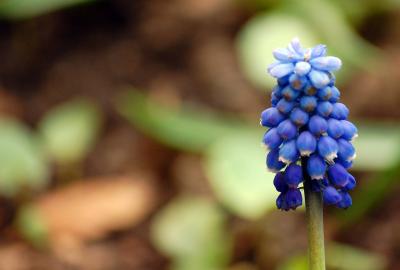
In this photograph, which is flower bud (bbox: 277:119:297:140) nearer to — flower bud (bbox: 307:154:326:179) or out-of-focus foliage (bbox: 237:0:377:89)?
flower bud (bbox: 307:154:326:179)

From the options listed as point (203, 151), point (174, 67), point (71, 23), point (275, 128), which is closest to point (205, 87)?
point (174, 67)

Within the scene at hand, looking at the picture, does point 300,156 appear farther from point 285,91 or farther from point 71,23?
point 71,23

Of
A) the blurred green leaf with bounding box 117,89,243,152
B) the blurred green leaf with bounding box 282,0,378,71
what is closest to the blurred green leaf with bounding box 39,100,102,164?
the blurred green leaf with bounding box 117,89,243,152

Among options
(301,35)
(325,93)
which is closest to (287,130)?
(325,93)

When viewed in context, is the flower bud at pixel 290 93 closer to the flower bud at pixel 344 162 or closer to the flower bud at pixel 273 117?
the flower bud at pixel 273 117

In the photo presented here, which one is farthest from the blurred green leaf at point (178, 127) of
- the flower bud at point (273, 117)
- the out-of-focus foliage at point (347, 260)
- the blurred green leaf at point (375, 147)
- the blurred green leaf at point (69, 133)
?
the flower bud at point (273, 117)
